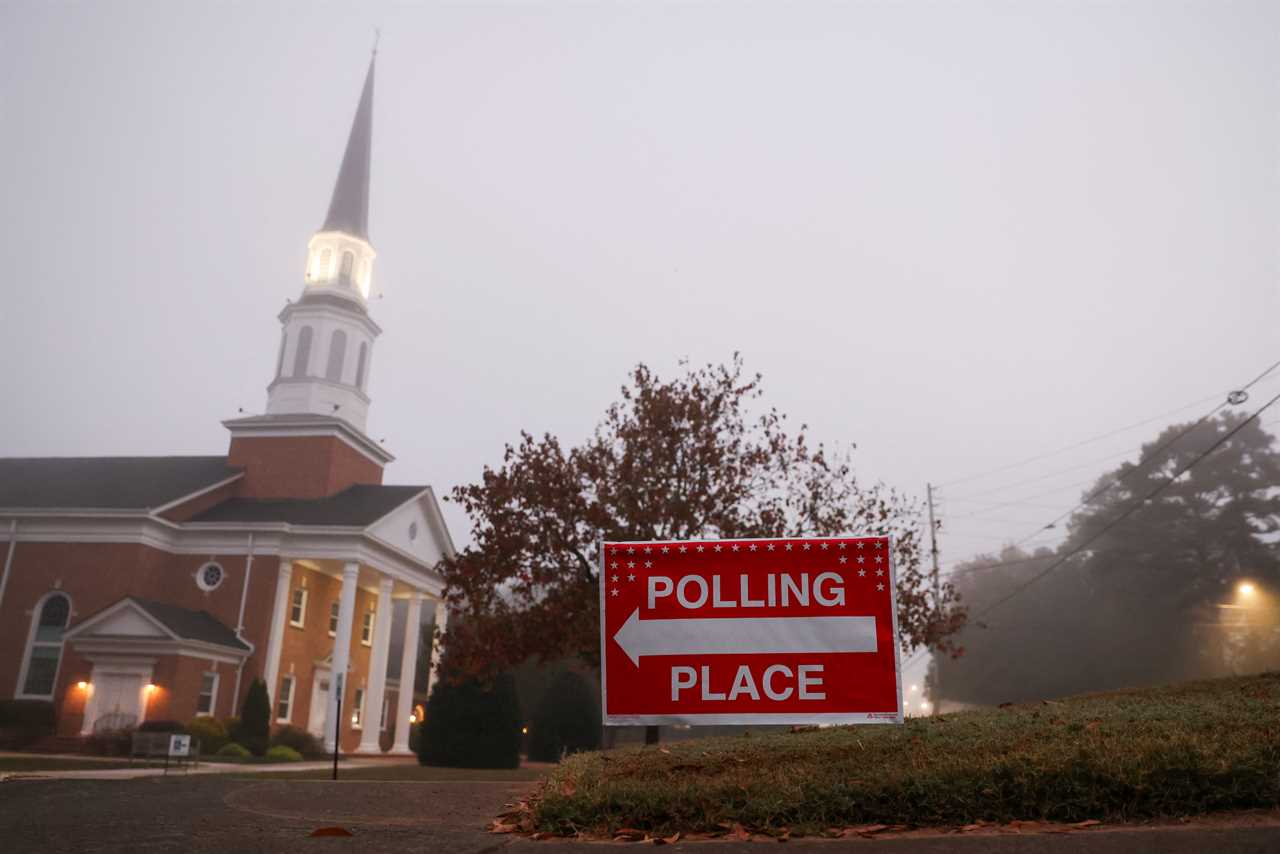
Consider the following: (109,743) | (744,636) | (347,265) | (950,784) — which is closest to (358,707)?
(109,743)

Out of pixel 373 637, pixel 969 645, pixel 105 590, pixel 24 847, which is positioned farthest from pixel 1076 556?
pixel 24 847

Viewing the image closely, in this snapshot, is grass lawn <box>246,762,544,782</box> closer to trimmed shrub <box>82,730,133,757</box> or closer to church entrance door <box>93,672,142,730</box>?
trimmed shrub <box>82,730,133,757</box>

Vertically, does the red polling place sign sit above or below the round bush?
above

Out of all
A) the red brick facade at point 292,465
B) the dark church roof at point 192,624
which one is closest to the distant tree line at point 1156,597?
the red brick facade at point 292,465

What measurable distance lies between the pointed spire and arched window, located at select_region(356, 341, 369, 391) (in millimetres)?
5885

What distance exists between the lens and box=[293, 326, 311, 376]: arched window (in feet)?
142

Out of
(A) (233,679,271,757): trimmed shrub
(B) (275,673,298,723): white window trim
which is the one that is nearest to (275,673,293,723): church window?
(B) (275,673,298,723): white window trim

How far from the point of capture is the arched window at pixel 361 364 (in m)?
44.6

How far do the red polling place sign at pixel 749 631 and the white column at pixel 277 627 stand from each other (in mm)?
32479

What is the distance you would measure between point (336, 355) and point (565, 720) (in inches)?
778

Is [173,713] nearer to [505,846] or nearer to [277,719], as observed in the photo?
[277,719]

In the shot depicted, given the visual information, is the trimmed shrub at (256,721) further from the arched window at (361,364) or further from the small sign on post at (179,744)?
the arched window at (361,364)

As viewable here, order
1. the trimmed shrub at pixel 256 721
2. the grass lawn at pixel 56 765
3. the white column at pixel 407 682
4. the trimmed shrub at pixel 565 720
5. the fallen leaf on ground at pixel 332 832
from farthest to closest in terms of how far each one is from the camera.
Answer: the white column at pixel 407 682, the trimmed shrub at pixel 565 720, the trimmed shrub at pixel 256 721, the grass lawn at pixel 56 765, the fallen leaf on ground at pixel 332 832

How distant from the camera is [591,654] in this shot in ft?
69.3
